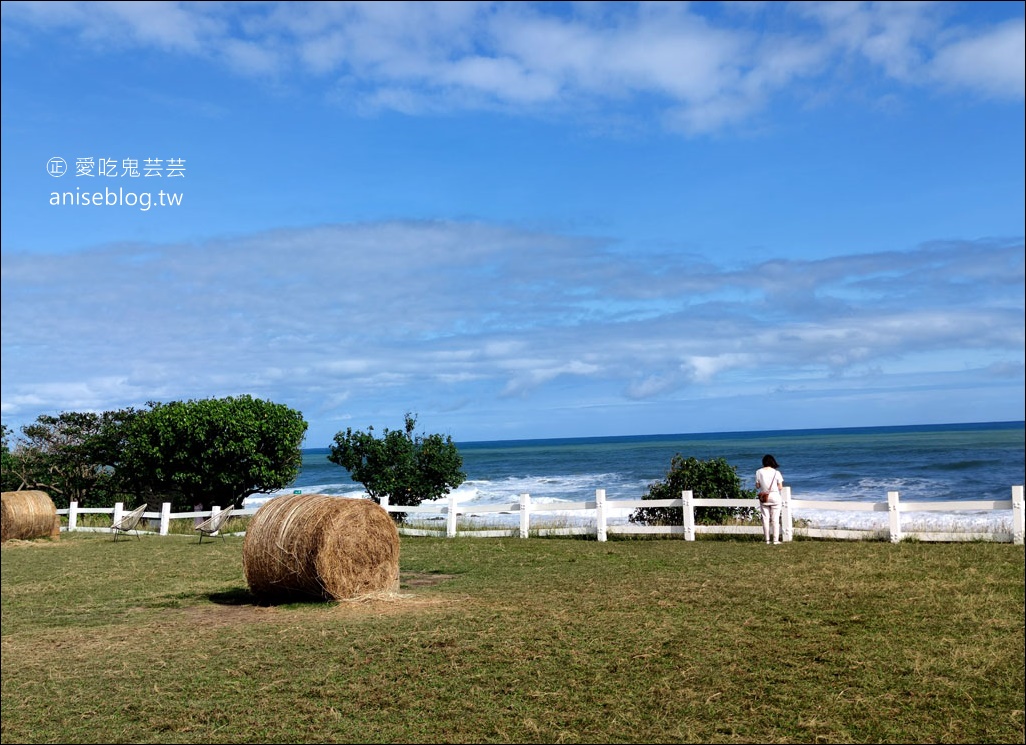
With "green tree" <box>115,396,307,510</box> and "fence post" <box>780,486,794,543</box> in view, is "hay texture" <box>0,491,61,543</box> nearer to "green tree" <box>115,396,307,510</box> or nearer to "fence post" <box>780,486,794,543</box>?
"green tree" <box>115,396,307,510</box>

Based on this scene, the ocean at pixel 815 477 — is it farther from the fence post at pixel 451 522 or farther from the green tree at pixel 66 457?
the green tree at pixel 66 457

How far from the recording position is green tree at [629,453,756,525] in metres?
20.6

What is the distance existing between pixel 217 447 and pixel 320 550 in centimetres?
1988

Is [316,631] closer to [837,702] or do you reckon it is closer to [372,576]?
[372,576]

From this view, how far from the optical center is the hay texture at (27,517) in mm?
19828

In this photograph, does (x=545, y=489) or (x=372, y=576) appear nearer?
(x=372, y=576)

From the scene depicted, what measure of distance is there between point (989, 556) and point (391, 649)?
10191 millimetres

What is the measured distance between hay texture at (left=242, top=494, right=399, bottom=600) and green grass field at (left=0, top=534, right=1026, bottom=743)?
341 millimetres

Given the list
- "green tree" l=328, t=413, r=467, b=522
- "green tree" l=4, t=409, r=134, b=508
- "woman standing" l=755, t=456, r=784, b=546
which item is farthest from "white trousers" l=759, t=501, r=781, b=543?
"green tree" l=4, t=409, r=134, b=508

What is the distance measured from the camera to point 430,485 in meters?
27.6

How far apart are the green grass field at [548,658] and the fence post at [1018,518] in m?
1.87

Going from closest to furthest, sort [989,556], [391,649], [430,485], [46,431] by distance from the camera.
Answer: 1. [391,649]
2. [989,556]
3. [430,485]
4. [46,431]

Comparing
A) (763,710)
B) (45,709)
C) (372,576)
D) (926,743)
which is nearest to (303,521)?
(372,576)

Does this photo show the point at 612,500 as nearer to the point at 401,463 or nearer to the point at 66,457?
the point at 401,463
